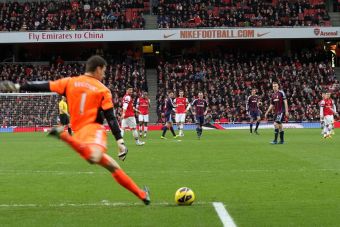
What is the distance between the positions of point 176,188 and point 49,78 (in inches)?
1515

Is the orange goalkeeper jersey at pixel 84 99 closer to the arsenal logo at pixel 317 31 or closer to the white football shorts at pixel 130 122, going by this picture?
the white football shorts at pixel 130 122

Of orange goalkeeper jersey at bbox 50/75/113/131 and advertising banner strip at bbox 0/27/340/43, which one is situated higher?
advertising banner strip at bbox 0/27/340/43

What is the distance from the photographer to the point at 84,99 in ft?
27.6

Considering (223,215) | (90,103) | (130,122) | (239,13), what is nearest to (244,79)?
(239,13)

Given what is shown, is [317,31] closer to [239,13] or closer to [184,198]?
[239,13]

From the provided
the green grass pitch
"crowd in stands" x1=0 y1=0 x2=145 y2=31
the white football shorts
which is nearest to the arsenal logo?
"crowd in stands" x1=0 y1=0 x2=145 y2=31

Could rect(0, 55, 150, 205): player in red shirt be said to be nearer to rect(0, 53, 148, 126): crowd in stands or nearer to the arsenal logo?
rect(0, 53, 148, 126): crowd in stands

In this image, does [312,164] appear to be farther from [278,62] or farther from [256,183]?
[278,62]

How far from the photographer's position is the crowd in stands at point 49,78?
39938mm

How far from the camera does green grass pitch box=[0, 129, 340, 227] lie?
28.0 ft

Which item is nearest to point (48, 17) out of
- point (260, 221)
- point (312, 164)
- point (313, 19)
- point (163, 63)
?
point (163, 63)

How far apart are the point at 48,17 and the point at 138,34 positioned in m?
7.72

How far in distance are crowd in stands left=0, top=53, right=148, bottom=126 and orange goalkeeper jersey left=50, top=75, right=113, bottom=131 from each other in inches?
1261

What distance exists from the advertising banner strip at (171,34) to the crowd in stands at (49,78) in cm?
248
